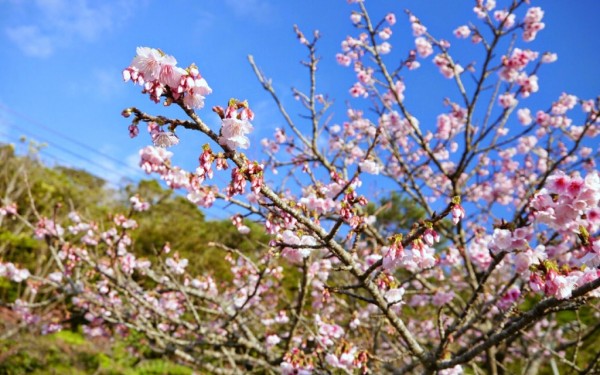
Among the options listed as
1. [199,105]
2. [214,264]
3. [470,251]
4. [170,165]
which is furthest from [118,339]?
[199,105]

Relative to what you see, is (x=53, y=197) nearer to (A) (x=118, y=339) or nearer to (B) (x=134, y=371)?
(A) (x=118, y=339)

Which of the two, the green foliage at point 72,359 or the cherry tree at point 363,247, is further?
the green foliage at point 72,359

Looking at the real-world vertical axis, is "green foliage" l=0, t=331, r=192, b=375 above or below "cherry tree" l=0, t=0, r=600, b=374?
below

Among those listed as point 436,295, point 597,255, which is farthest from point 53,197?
point 597,255

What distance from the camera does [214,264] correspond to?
14328mm

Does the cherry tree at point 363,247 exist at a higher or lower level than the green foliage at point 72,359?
higher

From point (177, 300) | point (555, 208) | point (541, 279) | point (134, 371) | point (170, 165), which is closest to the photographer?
point (541, 279)

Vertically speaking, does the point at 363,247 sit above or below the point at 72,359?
above

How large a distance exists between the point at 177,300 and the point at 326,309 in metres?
2.55

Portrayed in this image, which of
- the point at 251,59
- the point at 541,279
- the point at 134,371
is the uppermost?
the point at 251,59

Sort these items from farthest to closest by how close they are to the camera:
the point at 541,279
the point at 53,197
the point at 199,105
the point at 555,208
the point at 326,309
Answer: the point at 53,197, the point at 326,309, the point at 555,208, the point at 541,279, the point at 199,105

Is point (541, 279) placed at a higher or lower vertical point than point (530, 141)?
lower

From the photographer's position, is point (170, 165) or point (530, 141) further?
point (530, 141)

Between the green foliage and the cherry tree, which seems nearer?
the cherry tree
